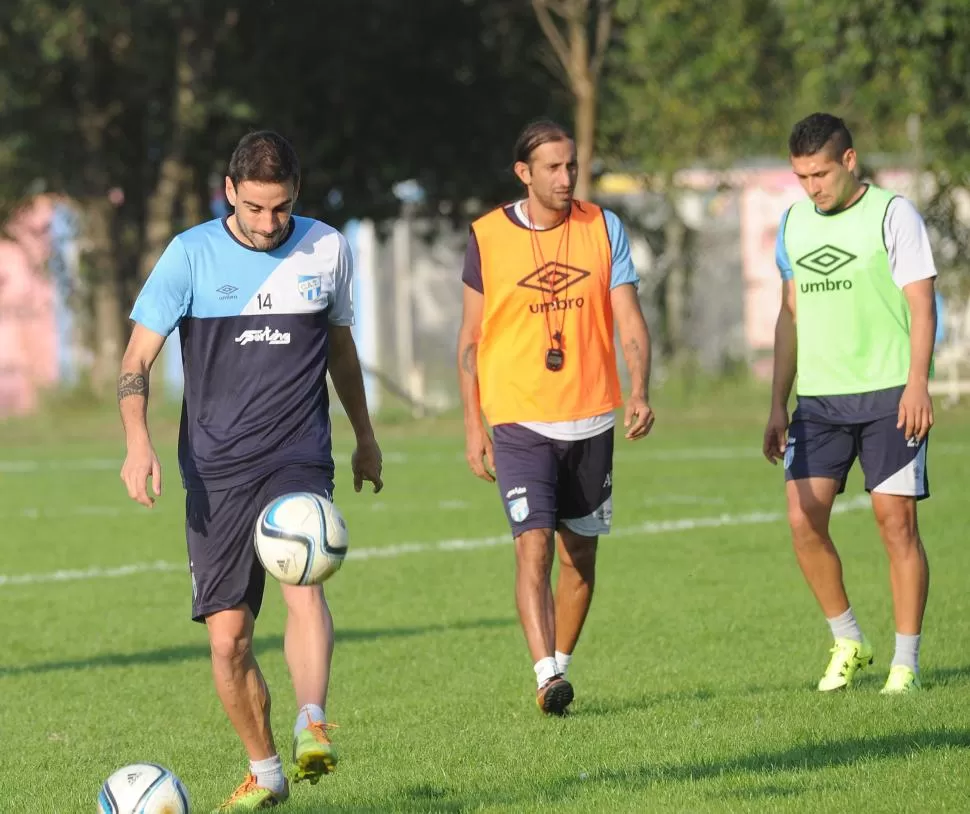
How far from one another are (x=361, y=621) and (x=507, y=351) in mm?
3387

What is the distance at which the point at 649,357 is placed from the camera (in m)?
7.86

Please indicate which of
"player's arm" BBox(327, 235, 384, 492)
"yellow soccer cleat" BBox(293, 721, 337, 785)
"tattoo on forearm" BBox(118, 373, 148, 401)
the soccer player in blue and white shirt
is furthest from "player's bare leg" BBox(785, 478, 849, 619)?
"tattoo on forearm" BBox(118, 373, 148, 401)

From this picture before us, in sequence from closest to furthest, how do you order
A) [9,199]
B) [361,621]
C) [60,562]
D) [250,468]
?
[250,468]
[361,621]
[60,562]
[9,199]

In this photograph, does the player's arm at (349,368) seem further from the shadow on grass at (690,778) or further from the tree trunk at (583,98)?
the tree trunk at (583,98)

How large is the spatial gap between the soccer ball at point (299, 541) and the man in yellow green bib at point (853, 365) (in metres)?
2.85

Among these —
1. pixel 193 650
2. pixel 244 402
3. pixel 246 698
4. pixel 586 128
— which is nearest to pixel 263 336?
pixel 244 402

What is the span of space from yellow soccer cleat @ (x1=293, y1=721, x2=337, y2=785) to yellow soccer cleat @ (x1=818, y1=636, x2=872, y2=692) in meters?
2.88

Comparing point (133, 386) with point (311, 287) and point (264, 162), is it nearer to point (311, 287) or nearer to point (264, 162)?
point (311, 287)

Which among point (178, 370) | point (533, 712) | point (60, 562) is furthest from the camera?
point (178, 370)

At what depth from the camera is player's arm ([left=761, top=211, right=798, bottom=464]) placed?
8172 mm

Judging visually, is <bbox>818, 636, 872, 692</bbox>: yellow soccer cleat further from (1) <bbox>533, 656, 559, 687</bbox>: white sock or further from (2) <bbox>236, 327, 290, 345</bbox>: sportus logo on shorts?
(2) <bbox>236, 327, 290, 345</bbox>: sportus logo on shorts

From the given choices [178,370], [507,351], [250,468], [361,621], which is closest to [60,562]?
[361,621]

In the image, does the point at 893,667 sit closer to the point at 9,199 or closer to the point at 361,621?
the point at 361,621

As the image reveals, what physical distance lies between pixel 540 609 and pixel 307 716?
6.58ft
